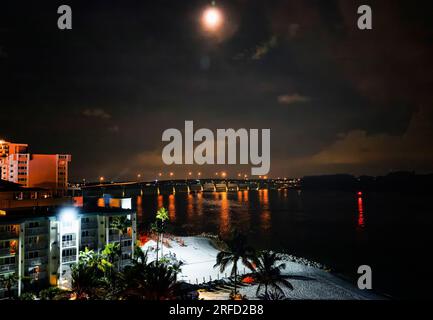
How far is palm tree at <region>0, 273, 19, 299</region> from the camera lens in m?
34.4

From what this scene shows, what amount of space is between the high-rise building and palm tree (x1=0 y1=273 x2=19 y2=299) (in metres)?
62.7

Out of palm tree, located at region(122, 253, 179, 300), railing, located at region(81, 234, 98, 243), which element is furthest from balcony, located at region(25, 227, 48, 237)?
palm tree, located at region(122, 253, 179, 300)

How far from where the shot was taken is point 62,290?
36.8 m

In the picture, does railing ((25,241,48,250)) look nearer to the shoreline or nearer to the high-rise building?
the shoreline

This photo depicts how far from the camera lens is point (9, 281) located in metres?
34.0

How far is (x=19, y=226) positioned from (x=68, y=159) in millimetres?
72286

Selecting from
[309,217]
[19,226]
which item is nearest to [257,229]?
[309,217]

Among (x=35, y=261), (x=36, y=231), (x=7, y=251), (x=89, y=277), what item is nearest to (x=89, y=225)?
(x=36, y=231)

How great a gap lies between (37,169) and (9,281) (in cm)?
7456

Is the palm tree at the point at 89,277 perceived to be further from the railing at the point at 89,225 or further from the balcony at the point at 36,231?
the balcony at the point at 36,231

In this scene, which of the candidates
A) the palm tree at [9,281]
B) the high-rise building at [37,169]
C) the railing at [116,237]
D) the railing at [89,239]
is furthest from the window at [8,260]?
the high-rise building at [37,169]

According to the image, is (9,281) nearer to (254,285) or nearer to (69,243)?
(69,243)
